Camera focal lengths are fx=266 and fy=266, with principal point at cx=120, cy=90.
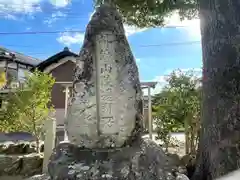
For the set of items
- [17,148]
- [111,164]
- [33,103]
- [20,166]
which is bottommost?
[20,166]

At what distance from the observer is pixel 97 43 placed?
99.5 inches

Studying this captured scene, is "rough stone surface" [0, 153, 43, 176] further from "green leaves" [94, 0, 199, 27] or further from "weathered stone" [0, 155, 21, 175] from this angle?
"green leaves" [94, 0, 199, 27]

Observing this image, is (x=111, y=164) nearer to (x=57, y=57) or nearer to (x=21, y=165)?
(x=21, y=165)

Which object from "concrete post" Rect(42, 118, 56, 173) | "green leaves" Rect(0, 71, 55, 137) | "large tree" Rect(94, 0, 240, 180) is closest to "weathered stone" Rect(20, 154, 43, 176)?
"concrete post" Rect(42, 118, 56, 173)

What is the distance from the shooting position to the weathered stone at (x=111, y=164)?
6.75 ft

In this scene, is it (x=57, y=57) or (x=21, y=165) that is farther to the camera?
(x=57, y=57)

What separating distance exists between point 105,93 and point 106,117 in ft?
0.72

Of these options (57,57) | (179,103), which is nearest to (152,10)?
(179,103)

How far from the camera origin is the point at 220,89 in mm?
3377

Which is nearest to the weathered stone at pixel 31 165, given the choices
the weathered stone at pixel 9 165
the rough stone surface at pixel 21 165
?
the rough stone surface at pixel 21 165

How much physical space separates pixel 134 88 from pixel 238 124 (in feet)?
5.04

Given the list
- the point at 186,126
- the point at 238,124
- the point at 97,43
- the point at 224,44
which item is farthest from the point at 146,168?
the point at 186,126

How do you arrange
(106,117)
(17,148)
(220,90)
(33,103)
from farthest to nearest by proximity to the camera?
(17,148), (33,103), (220,90), (106,117)

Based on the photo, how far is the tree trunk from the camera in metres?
3.21
